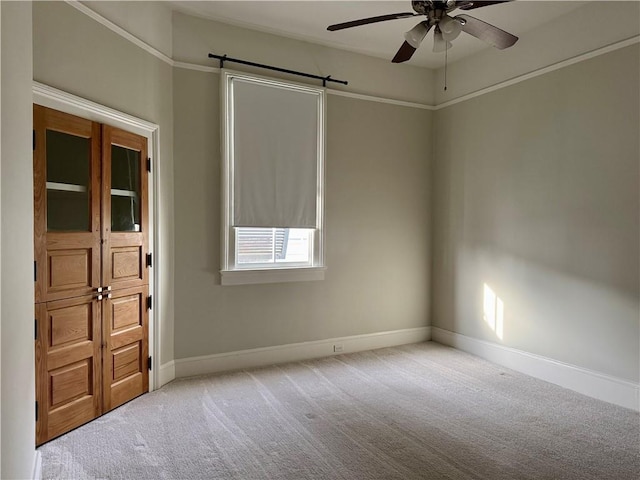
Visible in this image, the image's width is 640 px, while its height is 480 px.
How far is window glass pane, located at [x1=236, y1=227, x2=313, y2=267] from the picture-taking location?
440 centimetres

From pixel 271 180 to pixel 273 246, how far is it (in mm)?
687

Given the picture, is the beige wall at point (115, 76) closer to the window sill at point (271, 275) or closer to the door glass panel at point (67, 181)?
the door glass panel at point (67, 181)

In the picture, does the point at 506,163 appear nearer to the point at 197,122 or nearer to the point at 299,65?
the point at 299,65

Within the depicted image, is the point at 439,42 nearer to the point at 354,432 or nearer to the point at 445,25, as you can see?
the point at 445,25

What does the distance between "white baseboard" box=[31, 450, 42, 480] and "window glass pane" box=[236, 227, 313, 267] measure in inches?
88.0

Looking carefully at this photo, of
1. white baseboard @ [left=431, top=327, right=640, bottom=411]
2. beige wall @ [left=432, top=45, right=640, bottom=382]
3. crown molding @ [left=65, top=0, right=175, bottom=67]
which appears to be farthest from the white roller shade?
white baseboard @ [left=431, top=327, right=640, bottom=411]

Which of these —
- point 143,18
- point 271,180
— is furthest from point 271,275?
point 143,18

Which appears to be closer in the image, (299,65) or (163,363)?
(163,363)

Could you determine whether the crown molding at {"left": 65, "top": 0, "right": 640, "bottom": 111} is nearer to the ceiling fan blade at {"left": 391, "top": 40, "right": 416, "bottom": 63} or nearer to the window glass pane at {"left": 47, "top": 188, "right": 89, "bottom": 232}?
the window glass pane at {"left": 47, "top": 188, "right": 89, "bottom": 232}

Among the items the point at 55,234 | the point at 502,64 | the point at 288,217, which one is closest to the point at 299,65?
the point at 288,217

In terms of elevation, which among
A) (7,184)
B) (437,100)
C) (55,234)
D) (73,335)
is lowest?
(73,335)

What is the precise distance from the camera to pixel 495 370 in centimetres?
441

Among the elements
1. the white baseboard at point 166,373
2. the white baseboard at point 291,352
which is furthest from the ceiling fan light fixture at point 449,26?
the white baseboard at point 166,373

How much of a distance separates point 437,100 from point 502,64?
95 centimetres
